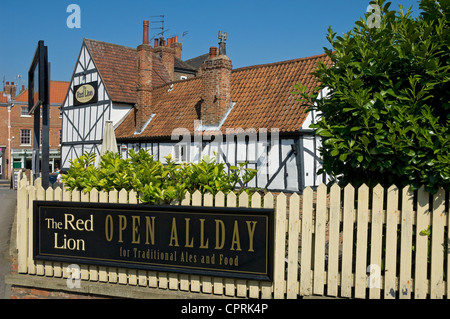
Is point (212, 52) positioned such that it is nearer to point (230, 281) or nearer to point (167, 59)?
point (167, 59)

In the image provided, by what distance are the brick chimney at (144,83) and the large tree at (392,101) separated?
57.4 feet

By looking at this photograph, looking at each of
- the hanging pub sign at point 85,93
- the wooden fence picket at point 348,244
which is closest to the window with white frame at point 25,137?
the hanging pub sign at point 85,93

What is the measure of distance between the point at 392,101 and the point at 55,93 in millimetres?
45468

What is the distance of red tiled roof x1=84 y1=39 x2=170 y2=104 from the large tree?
1915 centimetres

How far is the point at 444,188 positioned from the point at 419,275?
85 cm

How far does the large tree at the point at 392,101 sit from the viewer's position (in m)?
4.02

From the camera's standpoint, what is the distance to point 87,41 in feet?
77.5

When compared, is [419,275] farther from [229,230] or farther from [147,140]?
[147,140]

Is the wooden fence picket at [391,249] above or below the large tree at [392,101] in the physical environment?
below

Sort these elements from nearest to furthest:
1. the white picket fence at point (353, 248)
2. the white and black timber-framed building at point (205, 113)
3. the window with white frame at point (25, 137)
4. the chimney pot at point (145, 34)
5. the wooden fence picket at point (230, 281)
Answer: the white picket fence at point (353, 248) < the wooden fence picket at point (230, 281) < the white and black timber-framed building at point (205, 113) < the chimney pot at point (145, 34) < the window with white frame at point (25, 137)

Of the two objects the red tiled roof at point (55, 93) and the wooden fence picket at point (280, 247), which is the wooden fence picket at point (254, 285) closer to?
the wooden fence picket at point (280, 247)

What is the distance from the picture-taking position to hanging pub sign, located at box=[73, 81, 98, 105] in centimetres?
2322

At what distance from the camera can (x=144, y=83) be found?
72.2 ft

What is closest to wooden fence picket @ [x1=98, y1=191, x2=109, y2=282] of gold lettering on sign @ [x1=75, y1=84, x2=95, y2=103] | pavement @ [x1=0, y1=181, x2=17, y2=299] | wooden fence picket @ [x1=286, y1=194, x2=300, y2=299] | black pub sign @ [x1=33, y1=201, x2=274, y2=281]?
black pub sign @ [x1=33, y1=201, x2=274, y2=281]
